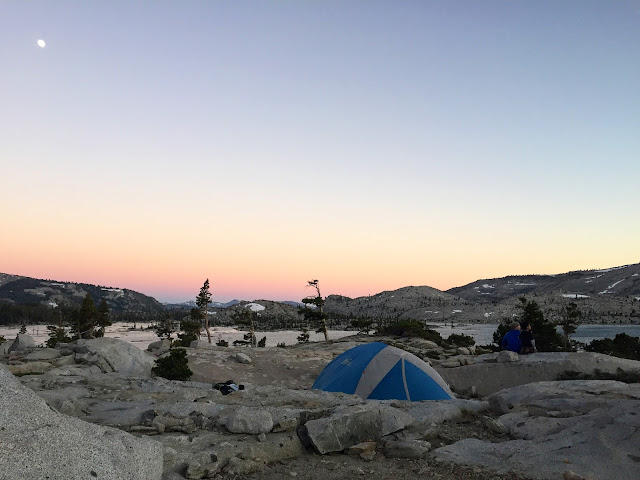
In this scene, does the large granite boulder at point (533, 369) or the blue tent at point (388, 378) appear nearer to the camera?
the blue tent at point (388, 378)

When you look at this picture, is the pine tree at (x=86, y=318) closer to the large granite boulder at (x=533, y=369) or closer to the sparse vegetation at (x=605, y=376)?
the large granite boulder at (x=533, y=369)

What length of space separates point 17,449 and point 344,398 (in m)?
8.42

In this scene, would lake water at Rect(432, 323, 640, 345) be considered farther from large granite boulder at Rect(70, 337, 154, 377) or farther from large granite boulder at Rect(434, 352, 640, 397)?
large granite boulder at Rect(70, 337, 154, 377)

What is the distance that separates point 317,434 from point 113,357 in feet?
53.9

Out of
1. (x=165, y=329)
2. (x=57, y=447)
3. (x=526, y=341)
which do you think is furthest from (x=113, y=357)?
(x=165, y=329)

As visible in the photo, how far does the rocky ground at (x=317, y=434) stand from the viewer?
550 cm

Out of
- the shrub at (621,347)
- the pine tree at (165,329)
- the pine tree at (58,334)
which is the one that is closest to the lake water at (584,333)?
the shrub at (621,347)

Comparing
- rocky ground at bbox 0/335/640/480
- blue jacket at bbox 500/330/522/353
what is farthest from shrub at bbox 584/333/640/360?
rocky ground at bbox 0/335/640/480

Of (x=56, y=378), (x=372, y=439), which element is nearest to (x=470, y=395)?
(x=372, y=439)

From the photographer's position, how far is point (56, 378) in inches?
602

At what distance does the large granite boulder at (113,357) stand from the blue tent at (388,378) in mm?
10333

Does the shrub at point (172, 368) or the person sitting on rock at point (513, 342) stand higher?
the person sitting on rock at point (513, 342)

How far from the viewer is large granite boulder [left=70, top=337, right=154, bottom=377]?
1995 cm

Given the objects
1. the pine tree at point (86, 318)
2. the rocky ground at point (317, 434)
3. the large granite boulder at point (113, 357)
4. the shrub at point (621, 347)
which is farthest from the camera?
the pine tree at point (86, 318)
